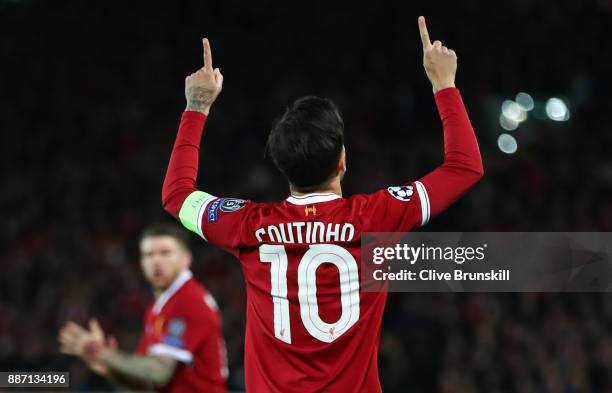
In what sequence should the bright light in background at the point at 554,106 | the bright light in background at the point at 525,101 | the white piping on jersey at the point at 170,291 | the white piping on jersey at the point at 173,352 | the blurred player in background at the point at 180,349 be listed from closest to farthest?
1. the blurred player in background at the point at 180,349
2. the white piping on jersey at the point at 173,352
3. the white piping on jersey at the point at 170,291
4. the bright light in background at the point at 554,106
5. the bright light in background at the point at 525,101

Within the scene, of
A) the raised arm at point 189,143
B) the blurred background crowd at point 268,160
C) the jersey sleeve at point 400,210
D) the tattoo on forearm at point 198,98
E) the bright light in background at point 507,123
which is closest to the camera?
the jersey sleeve at point 400,210

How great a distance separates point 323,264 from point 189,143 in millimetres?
578

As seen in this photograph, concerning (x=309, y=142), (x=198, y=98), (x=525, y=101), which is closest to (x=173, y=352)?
(x=198, y=98)

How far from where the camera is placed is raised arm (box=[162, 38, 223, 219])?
8.35ft

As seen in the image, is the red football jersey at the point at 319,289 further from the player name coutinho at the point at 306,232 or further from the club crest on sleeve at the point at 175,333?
the club crest on sleeve at the point at 175,333

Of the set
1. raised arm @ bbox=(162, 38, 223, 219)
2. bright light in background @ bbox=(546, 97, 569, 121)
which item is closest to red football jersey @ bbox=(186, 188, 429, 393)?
raised arm @ bbox=(162, 38, 223, 219)

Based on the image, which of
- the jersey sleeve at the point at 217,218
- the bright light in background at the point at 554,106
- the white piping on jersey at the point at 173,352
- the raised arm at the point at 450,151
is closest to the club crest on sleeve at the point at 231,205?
the jersey sleeve at the point at 217,218

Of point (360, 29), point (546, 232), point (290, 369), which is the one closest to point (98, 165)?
point (360, 29)

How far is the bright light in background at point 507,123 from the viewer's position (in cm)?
1169

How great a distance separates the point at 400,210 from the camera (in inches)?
91.2

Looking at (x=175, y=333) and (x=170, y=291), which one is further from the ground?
(x=170, y=291)

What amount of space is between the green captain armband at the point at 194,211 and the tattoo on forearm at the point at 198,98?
324 mm

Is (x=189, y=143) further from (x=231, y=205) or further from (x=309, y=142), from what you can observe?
(x=309, y=142)

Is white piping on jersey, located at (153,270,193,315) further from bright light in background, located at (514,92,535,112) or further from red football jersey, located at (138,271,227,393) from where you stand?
bright light in background, located at (514,92,535,112)
